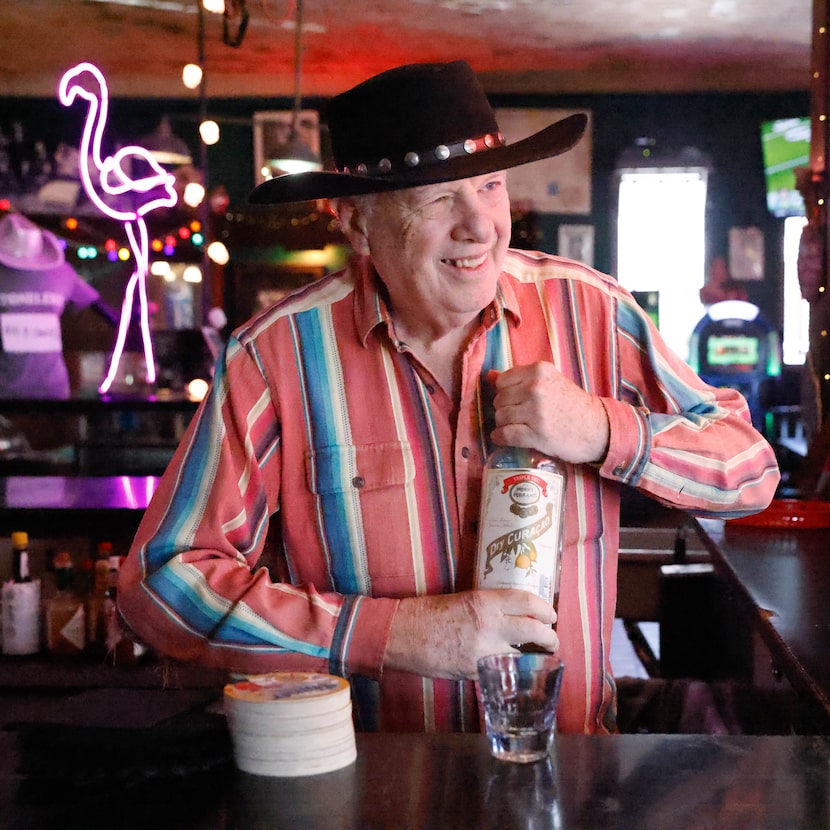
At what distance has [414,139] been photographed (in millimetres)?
1632

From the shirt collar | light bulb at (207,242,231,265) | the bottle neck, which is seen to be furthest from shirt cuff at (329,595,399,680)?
light bulb at (207,242,231,265)

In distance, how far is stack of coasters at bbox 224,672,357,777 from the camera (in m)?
1.22

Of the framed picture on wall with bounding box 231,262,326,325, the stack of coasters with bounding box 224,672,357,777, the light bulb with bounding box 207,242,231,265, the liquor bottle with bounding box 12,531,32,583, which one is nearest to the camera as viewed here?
the stack of coasters with bounding box 224,672,357,777

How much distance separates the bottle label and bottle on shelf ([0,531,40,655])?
5.85 ft

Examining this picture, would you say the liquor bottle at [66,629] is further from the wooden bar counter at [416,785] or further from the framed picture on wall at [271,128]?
the framed picture on wall at [271,128]

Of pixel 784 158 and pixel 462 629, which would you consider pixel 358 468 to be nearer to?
pixel 462 629

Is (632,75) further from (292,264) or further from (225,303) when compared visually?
(225,303)

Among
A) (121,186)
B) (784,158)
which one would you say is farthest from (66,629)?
(784,158)

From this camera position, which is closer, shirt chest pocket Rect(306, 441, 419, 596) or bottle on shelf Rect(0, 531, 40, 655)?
shirt chest pocket Rect(306, 441, 419, 596)

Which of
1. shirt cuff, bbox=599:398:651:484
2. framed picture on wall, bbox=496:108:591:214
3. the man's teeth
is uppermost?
framed picture on wall, bbox=496:108:591:214

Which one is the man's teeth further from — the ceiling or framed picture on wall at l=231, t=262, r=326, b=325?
framed picture on wall at l=231, t=262, r=326, b=325

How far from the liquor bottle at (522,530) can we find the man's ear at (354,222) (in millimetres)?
470

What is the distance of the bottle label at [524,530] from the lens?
4.77 feet

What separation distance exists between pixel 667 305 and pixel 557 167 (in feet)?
4.92
